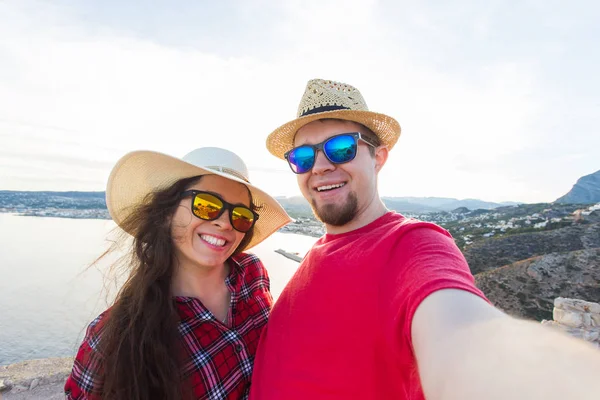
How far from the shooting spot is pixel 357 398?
1135 millimetres

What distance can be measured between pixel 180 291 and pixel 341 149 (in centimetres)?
130

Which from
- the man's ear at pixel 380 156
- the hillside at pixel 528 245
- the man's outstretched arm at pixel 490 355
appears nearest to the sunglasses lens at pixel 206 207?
the man's ear at pixel 380 156

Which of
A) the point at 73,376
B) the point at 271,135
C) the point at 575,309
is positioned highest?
the point at 271,135

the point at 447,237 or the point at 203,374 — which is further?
the point at 203,374

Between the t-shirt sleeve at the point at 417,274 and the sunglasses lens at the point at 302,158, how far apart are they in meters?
0.84

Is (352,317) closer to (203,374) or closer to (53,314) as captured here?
(203,374)

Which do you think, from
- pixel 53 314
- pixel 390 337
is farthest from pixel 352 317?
pixel 53 314

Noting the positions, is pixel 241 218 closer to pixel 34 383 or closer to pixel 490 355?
pixel 490 355

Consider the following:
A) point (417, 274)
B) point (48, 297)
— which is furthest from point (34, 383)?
point (48, 297)

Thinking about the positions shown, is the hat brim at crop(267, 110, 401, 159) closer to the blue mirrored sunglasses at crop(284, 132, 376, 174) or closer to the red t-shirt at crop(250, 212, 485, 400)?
the blue mirrored sunglasses at crop(284, 132, 376, 174)

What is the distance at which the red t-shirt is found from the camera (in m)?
1.02

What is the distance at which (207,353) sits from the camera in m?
1.59

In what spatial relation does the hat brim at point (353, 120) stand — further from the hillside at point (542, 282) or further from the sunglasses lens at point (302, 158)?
the hillside at point (542, 282)

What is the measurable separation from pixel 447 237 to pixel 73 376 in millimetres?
1907
